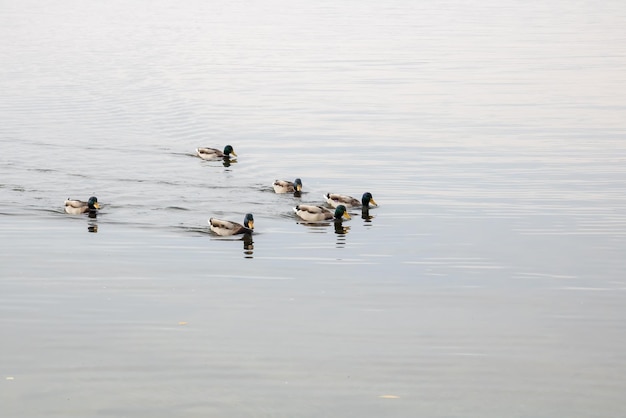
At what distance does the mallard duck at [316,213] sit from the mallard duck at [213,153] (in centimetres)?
749

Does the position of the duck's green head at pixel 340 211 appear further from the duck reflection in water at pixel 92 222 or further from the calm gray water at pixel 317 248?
the duck reflection in water at pixel 92 222

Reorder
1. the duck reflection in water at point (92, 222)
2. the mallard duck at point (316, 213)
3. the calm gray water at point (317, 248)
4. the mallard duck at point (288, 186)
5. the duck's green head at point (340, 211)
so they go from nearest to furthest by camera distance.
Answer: the calm gray water at point (317, 248) → the duck reflection in water at point (92, 222) → the mallard duck at point (316, 213) → the duck's green head at point (340, 211) → the mallard duck at point (288, 186)

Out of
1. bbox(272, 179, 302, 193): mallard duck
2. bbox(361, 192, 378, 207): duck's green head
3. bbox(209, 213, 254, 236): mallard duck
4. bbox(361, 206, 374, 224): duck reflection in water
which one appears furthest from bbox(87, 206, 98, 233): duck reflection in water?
bbox(361, 192, 378, 207): duck's green head

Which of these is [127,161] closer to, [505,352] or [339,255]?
[339,255]

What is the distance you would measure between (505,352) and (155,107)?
30.0m

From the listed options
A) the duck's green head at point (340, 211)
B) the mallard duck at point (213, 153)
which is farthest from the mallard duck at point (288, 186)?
the mallard duck at point (213, 153)

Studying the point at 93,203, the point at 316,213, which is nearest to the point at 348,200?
the point at 316,213

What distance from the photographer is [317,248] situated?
22766 mm

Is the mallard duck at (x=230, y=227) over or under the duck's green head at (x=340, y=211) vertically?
under

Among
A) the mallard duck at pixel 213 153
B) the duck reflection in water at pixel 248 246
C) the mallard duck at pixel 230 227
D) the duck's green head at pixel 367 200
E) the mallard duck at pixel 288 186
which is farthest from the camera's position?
the mallard duck at pixel 213 153

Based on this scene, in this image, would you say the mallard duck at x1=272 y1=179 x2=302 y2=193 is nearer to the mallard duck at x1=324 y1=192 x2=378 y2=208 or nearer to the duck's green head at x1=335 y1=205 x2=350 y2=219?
the mallard duck at x1=324 y1=192 x2=378 y2=208

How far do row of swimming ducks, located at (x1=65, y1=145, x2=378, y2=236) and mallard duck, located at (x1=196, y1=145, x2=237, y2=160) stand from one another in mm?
4905

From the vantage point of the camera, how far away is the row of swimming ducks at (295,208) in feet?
77.8

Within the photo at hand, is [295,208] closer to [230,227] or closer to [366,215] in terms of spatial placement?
[366,215]
